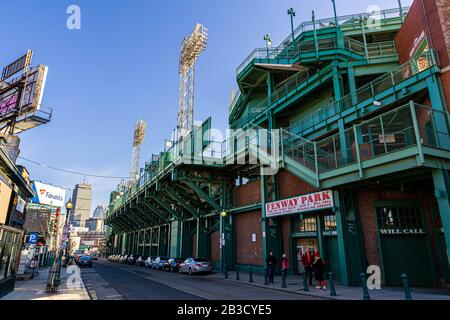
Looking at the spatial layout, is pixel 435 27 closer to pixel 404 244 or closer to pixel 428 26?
pixel 428 26

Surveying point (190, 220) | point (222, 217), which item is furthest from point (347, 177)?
point (190, 220)

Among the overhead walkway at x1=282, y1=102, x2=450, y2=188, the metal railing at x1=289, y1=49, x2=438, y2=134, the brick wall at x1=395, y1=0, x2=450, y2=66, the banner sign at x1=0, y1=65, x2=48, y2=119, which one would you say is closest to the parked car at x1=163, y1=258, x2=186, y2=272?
the metal railing at x1=289, y1=49, x2=438, y2=134

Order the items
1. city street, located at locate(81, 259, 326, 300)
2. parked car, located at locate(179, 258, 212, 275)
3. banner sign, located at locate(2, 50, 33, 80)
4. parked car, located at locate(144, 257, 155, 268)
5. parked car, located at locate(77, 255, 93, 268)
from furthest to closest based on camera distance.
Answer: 1. parked car, located at locate(77, 255, 93, 268)
2. parked car, located at locate(144, 257, 155, 268)
3. banner sign, located at locate(2, 50, 33, 80)
4. parked car, located at locate(179, 258, 212, 275)
5. city street, located at locate(81, 259, 326, 300)

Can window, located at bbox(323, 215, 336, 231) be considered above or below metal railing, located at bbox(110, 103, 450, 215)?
below

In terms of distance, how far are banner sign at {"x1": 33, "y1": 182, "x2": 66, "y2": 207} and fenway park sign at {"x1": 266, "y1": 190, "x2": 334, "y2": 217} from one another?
57114 millimetres

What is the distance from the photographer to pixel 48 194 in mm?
64688

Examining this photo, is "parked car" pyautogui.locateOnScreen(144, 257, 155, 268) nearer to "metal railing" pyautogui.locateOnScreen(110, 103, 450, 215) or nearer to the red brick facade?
"metal railing" pyautogui.locateOnScreen(110, 103, 450, 215)

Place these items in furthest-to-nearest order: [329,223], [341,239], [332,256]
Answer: [329,223], [332,256], [341,239]

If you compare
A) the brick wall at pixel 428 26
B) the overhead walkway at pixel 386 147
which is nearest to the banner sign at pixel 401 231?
the overhead walkway at pixel 386 147

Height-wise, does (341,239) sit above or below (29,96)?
below

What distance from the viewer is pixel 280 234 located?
72.5ft

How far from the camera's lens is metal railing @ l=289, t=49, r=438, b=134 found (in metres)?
Result: 15.2

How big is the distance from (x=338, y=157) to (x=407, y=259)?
614 cm

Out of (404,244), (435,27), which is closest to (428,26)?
(435,27)
